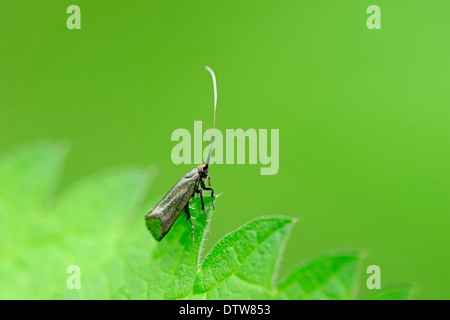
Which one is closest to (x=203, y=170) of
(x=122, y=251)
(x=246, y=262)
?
(x=122, y=251)

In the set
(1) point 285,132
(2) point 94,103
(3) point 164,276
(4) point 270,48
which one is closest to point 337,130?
(1) point 285,132

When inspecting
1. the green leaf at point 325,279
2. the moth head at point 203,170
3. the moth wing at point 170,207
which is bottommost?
the green leaf at point 325,279

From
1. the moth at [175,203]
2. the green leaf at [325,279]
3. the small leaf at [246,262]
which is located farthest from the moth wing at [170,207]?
the green leaf at [325,279]

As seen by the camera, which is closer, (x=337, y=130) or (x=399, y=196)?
(x=399, y=196)

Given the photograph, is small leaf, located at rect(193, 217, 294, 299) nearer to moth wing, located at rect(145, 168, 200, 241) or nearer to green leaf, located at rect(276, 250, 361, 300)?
green leaf, located at rect(276, 250, 361, 300)

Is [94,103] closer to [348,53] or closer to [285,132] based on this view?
[285,132]

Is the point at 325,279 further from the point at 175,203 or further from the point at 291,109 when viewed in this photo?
the point at 291,109

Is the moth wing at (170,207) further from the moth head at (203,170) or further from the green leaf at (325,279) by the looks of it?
the green leaf at (325,279)
